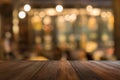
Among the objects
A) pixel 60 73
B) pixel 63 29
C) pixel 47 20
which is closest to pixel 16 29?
pixel 47 20

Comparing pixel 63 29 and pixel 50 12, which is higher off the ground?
pixel 50 12

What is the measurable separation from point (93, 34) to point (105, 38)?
2.14 ft

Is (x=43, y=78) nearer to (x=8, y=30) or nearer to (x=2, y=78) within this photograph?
(x=2, y=78)

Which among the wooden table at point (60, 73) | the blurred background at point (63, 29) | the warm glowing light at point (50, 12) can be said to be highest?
the warm glowing light at point (50, 12)

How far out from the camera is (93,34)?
15.0m

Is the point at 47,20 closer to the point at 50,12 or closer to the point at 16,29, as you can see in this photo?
the point at 50,12

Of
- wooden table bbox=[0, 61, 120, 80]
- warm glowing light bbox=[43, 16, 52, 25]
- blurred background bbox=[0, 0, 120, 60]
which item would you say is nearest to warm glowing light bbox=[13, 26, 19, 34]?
blurred background bbox=[0, 0, 120, 60]

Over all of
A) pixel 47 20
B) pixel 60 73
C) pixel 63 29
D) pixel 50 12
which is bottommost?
pixel 60 73

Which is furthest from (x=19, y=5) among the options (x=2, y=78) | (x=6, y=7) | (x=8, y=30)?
(x=2, y=78)

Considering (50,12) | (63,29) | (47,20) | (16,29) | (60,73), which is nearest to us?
(60,73)

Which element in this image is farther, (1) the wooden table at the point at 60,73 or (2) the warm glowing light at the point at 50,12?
(2) the warm glowing light at the point at 50,12

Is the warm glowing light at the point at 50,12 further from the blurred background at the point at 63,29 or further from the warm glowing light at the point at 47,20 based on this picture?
the warm glowing light at the point at 47,20

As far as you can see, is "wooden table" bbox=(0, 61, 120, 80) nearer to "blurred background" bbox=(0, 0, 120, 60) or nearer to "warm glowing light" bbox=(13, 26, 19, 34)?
"blurred background" bbox=(0, 0, 120, 60)

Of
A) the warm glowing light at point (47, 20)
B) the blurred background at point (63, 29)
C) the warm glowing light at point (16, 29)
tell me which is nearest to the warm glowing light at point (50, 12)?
the blurred background at point (63, 29)
